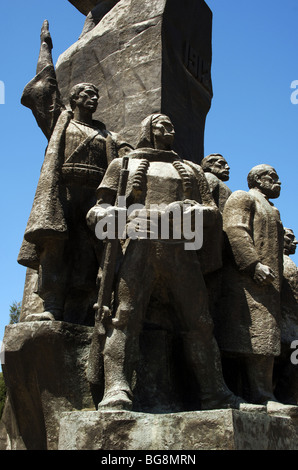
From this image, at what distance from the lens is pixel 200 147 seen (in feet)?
24.9

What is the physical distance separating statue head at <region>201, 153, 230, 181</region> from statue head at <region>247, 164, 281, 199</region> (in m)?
0.37

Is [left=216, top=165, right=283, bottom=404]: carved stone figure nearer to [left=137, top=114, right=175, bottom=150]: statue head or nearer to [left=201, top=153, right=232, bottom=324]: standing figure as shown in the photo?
[left=201, top=153, right=232, bottom=324]: standing figure

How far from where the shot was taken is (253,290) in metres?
5.68

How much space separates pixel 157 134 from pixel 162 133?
47 millimetres

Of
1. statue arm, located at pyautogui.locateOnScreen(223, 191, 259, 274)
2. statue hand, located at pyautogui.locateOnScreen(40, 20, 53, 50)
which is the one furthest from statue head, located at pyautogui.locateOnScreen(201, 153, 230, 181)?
statue hand, located at pyautogui.locateOnScreen(40, 20, 53, 50)

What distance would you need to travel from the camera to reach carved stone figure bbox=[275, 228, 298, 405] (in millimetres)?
6152

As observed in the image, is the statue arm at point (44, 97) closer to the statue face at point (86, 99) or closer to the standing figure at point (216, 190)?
the statue face at point (86, 99)

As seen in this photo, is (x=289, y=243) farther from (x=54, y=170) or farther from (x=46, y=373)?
(x=46, y=373)

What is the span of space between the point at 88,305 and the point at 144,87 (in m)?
2.61

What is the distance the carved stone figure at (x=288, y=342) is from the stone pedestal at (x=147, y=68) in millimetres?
1847

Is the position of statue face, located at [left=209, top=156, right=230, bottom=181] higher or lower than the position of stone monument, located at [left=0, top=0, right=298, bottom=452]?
higher

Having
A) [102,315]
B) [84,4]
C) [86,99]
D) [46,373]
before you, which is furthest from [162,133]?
[84,4]

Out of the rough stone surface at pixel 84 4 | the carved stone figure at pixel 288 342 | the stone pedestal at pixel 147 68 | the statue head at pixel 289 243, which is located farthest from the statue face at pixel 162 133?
the rough stone surface at pixel 84 4
